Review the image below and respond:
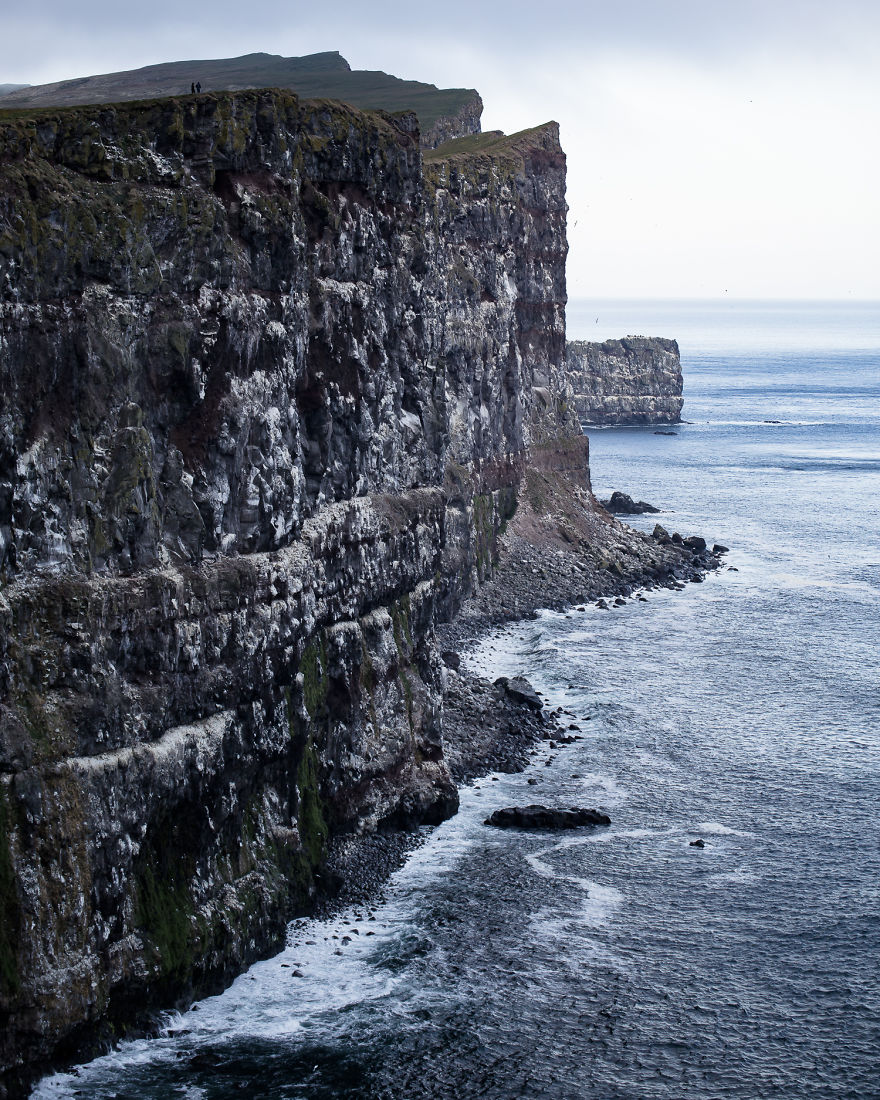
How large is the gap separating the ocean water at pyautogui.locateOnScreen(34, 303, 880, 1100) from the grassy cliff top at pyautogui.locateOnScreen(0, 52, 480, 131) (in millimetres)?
44863

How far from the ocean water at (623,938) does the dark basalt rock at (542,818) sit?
830 millimetres

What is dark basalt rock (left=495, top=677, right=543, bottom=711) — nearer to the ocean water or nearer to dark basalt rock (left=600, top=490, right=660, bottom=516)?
the ocean water

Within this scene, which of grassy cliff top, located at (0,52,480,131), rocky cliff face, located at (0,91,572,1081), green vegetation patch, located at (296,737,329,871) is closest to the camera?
rocky cliff face, located at (0,91,572,1081)

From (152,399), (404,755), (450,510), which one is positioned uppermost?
(152,399)

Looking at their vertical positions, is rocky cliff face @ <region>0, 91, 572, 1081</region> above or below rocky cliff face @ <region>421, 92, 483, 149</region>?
below

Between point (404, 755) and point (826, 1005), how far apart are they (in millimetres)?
22139

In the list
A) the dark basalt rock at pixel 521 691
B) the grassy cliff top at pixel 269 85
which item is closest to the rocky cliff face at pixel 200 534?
the dark basalt rock at pixel 521 691

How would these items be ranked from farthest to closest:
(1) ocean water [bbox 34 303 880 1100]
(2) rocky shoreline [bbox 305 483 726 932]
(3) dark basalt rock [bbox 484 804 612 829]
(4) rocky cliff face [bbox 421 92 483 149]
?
(4) rocky cliff face [bbox 421 92 483 149], (3) dark basalt rock [bbox 484 804 612 829], (2) rocky shoreline [bbox 305 483 726 932], (1) ocean water [bbox 34 303 880 1100]

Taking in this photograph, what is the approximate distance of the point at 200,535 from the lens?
4675cm

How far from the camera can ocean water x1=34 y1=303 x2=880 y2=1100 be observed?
41.8 metres

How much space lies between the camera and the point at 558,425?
124250mm

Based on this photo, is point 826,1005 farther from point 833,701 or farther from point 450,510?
point 450,510

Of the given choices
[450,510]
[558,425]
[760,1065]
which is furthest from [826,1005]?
[558,425]

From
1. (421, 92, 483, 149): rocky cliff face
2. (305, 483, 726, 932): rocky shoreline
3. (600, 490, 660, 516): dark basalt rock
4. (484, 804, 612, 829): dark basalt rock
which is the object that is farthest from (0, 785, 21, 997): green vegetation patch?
(600, 490, 660, 516): dark basalt rock
